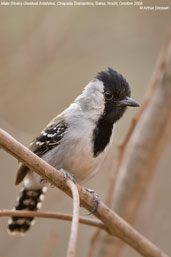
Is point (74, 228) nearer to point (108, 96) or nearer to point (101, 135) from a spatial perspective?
point (101, 135)

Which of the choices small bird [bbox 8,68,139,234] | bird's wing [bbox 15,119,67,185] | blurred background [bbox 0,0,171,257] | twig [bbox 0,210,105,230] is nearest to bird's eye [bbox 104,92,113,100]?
small bird [bbox 8,68,139,234]

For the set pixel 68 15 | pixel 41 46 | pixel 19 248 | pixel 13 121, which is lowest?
pixel 19 248

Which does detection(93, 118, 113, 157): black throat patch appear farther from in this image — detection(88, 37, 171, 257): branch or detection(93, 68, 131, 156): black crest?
detection(88, 37, 171, 257): branch

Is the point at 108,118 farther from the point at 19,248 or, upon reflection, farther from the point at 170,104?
the point at 19,248

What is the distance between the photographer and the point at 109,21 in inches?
195

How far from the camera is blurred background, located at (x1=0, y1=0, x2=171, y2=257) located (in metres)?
4.20

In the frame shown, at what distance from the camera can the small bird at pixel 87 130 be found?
3.87 metres

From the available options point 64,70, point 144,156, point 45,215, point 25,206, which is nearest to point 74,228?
point 45,215

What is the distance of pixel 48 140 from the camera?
4090mm

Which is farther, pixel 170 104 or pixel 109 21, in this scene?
pixel 109 21

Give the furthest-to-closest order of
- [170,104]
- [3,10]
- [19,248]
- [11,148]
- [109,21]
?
[19,248]
[109,21]
[3,10]
[170,104]
[11,148]

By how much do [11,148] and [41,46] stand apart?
198 cm

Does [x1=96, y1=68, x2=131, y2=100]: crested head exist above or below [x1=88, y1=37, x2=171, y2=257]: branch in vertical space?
above

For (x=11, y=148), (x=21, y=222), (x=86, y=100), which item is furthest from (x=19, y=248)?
(x=11, y=148)
